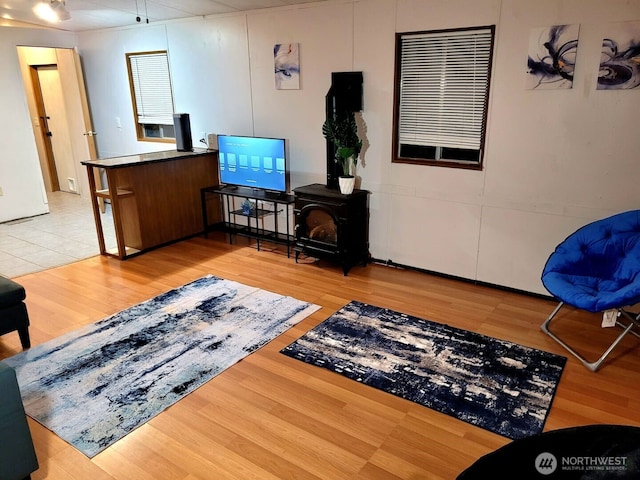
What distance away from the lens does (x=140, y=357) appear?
2.85 metres

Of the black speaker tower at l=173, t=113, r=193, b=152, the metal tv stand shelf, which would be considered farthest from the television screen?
the black speaker tower at l=173, t=113, r=193, b=152

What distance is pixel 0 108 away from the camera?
5.54 m

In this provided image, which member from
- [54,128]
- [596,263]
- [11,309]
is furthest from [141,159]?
[596,263]

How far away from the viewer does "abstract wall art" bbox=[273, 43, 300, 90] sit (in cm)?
436

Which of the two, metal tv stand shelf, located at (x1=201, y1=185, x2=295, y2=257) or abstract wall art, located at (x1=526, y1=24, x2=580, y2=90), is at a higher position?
abstract wall art, located at (x1=526, y1=24, x2=580, y2=90)

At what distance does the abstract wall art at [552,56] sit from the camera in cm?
308

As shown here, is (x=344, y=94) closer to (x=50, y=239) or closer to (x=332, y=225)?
(x=332, y=225)

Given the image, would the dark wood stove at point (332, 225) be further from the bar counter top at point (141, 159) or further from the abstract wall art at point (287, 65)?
the bar counter top at point (141, 159)

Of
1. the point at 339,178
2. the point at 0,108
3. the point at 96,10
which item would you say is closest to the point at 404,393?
the point at 339,178

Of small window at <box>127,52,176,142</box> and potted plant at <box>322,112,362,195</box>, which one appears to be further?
small window at <box>127,52,176,142</box>

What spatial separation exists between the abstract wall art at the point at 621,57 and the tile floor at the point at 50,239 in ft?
15.4

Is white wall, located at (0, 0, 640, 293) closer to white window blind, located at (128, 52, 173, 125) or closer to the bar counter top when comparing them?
white window blind, located at (128, 52, 173, 125)

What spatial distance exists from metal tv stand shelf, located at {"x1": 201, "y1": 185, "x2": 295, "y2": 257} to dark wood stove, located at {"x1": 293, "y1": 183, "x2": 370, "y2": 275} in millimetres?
291

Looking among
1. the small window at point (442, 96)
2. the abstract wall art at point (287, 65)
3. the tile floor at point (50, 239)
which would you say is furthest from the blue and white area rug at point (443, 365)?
the tile floor at point (50, 239)
